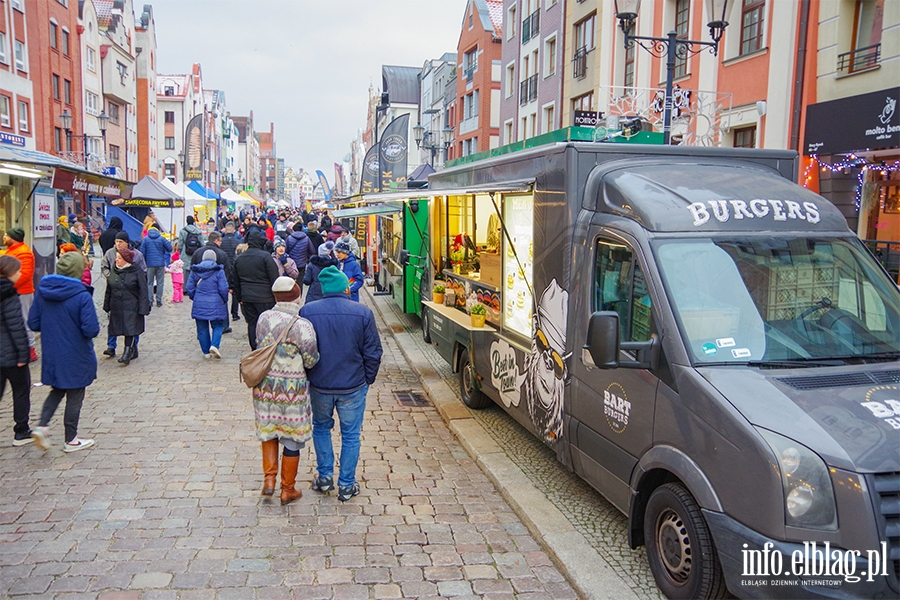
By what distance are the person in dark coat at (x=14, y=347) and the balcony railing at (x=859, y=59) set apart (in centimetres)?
1292

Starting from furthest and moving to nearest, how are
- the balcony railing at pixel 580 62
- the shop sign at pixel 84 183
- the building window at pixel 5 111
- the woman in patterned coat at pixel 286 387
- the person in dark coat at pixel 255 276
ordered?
the building window at pixel 5 111 → the balcony railing at pixel 580 62 → the shop sign at pixel 84 183 → the person in dark coat at pixel 255 276 → the woman in patterned coat at pixel 286 387

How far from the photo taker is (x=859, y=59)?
504 inches

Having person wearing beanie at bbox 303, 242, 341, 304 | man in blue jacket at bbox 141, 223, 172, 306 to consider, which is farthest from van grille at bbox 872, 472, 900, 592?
man in blue jacket at bbox 141, 223, 172, 306

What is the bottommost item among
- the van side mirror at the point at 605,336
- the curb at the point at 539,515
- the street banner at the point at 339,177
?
the curb at the point at 539,515

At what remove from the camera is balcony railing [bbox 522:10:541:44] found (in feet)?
108

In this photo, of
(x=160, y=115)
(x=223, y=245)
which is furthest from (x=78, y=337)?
(x=160, y=115)

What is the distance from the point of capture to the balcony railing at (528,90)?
3337cm

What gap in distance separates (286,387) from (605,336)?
2.41 m

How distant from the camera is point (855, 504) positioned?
10.4 ft

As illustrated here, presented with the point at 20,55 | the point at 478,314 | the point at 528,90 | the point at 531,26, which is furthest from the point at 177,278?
the point at 531,26

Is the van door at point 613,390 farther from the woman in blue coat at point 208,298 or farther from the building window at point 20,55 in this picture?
the building window at point 20,55

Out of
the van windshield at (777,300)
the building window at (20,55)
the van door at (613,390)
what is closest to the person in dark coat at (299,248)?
the van door at (613,390)

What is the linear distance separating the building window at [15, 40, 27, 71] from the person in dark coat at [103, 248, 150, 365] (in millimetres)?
27205

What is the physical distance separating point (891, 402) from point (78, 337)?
20.2 ft
